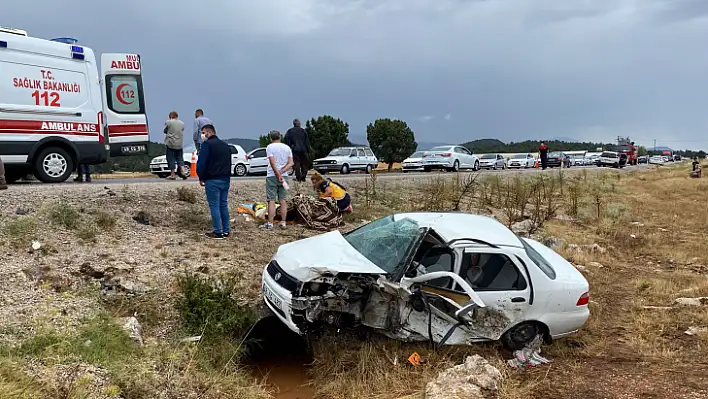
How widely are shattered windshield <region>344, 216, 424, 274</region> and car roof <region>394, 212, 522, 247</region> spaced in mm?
165

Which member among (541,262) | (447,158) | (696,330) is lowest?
(696,330)

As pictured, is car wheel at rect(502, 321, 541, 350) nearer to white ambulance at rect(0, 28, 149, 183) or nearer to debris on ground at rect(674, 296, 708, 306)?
debris on ground at rect(674, 296, 708, 306)

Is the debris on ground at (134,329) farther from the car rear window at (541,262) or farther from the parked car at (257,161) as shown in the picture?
the parked car at (257,161)

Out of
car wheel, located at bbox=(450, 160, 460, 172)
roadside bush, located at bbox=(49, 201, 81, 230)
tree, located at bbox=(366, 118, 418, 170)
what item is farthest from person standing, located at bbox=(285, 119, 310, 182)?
tree, located at bbox=(366, 118, 418, 170)

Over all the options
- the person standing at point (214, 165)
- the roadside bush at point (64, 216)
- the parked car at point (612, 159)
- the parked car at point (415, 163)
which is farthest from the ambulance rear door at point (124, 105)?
the parked car at point (612, 159)

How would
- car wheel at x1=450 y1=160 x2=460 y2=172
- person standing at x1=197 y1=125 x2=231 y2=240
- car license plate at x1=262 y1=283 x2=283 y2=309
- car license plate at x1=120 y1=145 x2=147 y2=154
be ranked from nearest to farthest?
1. car license plate at x1=262 y1=283 x2=283 y2=309
2. person standing at x1=197 y1=125 x2=231 y2=240
3. car license plate at x1=120 y1=145 x2=147 y2=154
4. car wheel at x1=450 y1=160 x2=460 y2=172

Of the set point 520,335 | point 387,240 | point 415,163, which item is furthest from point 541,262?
point 415,163

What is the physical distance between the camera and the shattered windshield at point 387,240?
19.0ft

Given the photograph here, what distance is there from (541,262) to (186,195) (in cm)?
730

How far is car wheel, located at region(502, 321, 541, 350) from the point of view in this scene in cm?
595

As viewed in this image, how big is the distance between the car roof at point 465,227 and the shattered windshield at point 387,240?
0.54 feet

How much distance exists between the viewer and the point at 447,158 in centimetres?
2645

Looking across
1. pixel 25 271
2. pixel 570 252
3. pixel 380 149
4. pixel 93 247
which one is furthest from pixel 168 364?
pixel 380 149

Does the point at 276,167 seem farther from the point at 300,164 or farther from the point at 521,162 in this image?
the point at 521,162
